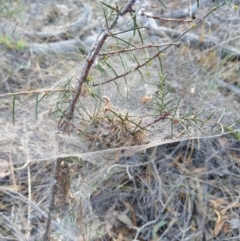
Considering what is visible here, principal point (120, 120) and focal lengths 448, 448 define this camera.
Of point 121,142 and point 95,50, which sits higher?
Result: point 95,50

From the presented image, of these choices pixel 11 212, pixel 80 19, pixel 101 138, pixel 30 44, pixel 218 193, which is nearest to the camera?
pixel 101 138

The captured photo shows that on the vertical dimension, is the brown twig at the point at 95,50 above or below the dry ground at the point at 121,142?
above

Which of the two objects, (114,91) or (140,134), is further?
(114,91)

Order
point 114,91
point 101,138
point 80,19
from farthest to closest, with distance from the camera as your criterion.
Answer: point 80,19
point 114,91
point 101,138

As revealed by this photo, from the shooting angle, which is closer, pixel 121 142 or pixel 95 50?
pixel 95 50

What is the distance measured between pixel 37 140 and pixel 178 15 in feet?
7.06

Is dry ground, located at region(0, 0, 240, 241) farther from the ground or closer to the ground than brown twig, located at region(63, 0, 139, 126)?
closer to the ground

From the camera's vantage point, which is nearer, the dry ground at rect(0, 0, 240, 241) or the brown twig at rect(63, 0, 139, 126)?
the brown twig at rect(63, 0, 139, 126)

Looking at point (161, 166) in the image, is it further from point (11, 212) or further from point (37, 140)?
point (37, 140)

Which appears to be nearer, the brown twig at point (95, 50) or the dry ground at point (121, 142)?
the brown twig at point (95, 50)

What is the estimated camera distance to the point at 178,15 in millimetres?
3336

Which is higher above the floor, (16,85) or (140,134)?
(140,134)

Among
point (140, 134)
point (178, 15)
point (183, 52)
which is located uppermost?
point (178, 15)

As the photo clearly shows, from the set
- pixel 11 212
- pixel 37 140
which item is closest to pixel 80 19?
pixel 11 212
